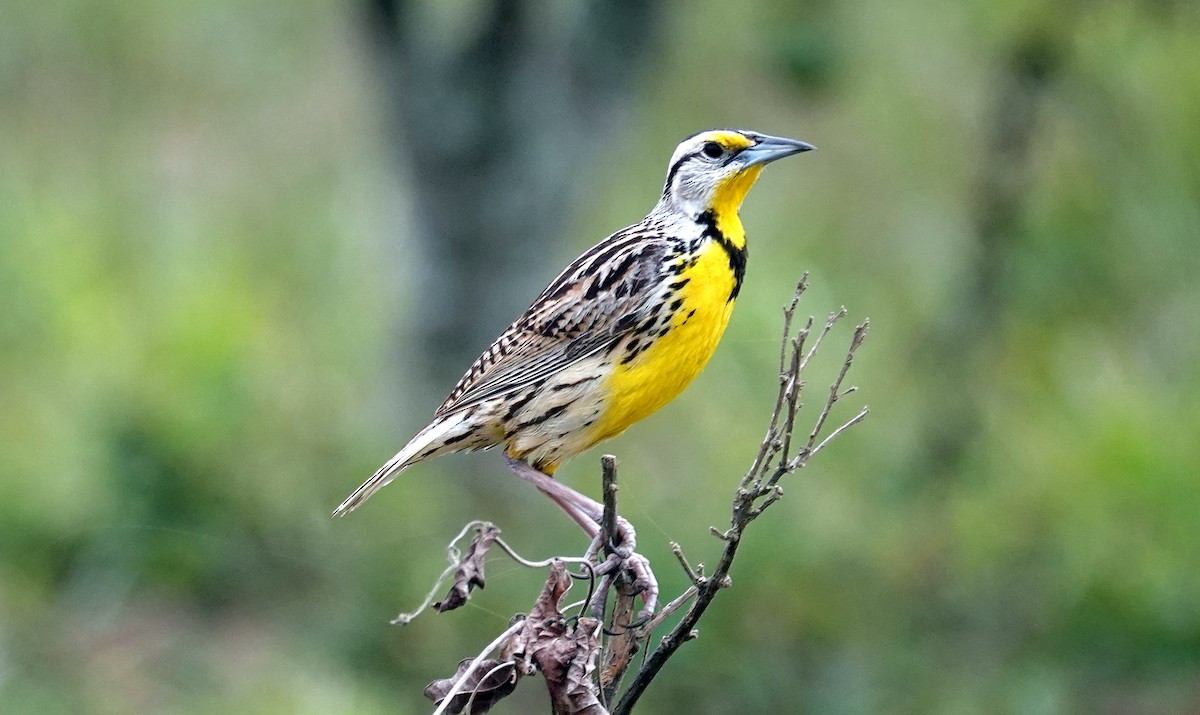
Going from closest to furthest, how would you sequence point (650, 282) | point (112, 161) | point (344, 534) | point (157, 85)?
point (650, 282)
point (344, 534)
point (112, 161)
point (157, 85)

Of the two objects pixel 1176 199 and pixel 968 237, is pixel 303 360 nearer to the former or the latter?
pixel 968 237

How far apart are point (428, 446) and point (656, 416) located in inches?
170

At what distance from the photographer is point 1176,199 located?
21.1 feet

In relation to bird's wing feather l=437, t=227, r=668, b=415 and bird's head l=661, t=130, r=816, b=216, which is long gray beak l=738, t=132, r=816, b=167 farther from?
bird's wing feather l=437, t=227, r=668, b=415

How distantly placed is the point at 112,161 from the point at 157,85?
3.35 feet

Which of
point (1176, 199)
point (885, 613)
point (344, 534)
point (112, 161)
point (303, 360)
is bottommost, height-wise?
point (885, 613)

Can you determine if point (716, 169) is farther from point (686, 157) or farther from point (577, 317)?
point (577, 317)

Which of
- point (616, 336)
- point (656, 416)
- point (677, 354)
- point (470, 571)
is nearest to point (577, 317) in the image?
point (616, 336)

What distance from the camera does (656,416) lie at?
285 inches

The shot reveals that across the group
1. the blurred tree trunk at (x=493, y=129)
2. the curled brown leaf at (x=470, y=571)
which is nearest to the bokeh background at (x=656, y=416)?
the blurred tree trunk at (x=493, y=129)

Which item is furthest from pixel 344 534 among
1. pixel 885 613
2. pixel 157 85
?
pixel 157 85

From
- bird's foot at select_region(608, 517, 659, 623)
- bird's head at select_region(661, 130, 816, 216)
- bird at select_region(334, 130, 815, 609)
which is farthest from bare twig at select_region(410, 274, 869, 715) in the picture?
bird's head at select_region(661, 130, 816, 216)

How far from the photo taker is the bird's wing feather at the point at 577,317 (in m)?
2.93

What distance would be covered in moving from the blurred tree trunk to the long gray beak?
3369mm
